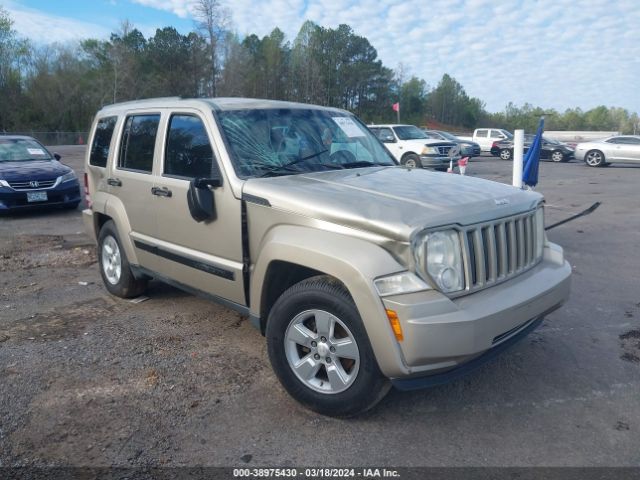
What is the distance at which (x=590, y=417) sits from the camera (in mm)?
3334

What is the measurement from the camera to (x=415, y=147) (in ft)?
65.2

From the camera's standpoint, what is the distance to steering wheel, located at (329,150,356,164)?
14.8ft

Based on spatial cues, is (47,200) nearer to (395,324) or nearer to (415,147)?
(395,324)

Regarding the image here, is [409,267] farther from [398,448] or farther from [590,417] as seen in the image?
[590,417]

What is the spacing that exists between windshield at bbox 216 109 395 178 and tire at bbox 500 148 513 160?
2725cm

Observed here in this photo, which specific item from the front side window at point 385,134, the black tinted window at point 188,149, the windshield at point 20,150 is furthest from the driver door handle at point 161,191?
the front side window at point 385,134

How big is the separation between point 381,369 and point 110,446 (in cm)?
156

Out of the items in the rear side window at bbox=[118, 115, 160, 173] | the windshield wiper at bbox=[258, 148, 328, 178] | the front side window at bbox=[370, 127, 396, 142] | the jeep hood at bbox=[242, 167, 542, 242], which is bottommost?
the jeep hood at bbox=[242, 167, 542, 242]

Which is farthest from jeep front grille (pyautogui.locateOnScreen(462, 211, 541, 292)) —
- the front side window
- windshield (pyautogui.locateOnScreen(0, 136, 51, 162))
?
the front side window

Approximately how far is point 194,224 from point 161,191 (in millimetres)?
539

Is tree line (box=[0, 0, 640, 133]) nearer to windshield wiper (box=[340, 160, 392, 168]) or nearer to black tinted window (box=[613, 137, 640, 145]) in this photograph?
black tinted window (box=[613, 137, 640, 145])

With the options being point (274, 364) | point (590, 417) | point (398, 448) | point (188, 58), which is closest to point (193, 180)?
point (274, 364)

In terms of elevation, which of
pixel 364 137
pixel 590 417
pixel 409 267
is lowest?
pixel 590 417

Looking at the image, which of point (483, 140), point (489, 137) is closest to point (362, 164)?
point (483, 140)
